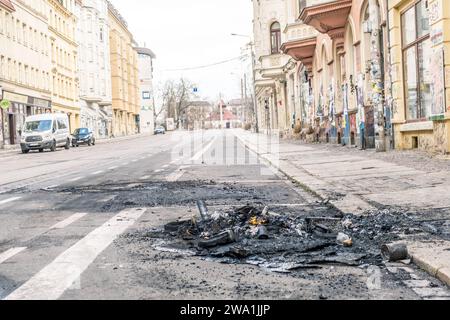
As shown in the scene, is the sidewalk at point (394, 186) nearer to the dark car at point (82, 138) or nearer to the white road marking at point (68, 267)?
the white road marking at point (68, 267)

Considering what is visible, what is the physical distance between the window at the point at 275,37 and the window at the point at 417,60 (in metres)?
32.5

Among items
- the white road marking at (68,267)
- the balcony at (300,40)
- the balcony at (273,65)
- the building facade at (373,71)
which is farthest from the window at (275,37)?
the white road marking at (68,267)

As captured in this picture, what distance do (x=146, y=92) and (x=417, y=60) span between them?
445 ft

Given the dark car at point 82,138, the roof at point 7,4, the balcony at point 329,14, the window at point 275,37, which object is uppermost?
the roof at point 7,4

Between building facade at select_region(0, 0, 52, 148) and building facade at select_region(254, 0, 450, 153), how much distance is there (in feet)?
75.7

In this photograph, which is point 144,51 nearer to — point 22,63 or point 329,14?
point 22,63

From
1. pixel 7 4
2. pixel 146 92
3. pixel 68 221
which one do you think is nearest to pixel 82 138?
pixel 7 4

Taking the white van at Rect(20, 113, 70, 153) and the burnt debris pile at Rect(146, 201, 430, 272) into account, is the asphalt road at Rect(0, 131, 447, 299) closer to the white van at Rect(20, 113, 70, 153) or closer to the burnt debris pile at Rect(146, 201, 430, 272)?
the burnt debris pile at Rect(146, 201, 430, 272)

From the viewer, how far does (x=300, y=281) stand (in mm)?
4852

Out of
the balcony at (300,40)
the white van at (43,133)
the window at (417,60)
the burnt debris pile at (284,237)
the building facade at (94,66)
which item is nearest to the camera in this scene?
the burnt debris pile at (284,237)

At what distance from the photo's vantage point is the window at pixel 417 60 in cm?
1673

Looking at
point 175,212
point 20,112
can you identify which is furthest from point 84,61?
point 175,212

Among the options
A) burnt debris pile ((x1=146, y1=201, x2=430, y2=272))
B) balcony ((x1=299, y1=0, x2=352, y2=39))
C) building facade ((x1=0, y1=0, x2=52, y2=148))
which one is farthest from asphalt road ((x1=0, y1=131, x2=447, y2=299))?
building facade ((x1=0, y1=0, x2=52, y2=148))
